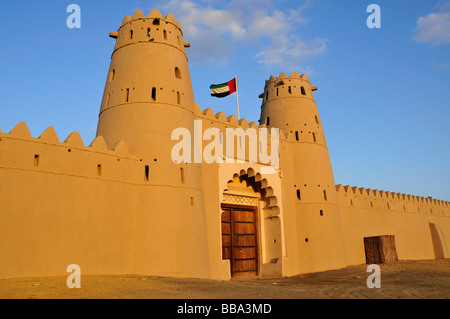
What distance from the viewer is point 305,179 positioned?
77.5 feet

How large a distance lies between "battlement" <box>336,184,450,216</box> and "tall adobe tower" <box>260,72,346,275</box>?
302cm

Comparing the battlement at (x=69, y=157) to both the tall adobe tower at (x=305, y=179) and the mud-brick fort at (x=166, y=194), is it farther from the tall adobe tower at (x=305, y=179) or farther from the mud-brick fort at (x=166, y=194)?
the tall adobe tower at (x=305, y=179)

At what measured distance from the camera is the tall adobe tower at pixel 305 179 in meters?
22.6

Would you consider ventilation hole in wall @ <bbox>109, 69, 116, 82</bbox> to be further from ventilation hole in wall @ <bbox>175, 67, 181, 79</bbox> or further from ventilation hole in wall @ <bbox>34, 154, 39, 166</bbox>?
ventilation hole in wall @ <bbox>34, 154, 39, 166</bbox>

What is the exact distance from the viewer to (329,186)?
24.3 meters

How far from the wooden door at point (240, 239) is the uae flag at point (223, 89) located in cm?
681

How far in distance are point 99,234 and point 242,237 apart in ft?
31.1

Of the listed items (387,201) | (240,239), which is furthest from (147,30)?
(387,201)

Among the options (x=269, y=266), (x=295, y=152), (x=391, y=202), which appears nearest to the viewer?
(x=269, y=266)

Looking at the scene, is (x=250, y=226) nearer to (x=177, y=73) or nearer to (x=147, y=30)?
(x=177, y=73)

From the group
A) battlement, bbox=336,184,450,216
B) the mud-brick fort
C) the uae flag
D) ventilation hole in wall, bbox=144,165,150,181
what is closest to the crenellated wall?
battlement, bbox=336,184,450,216
